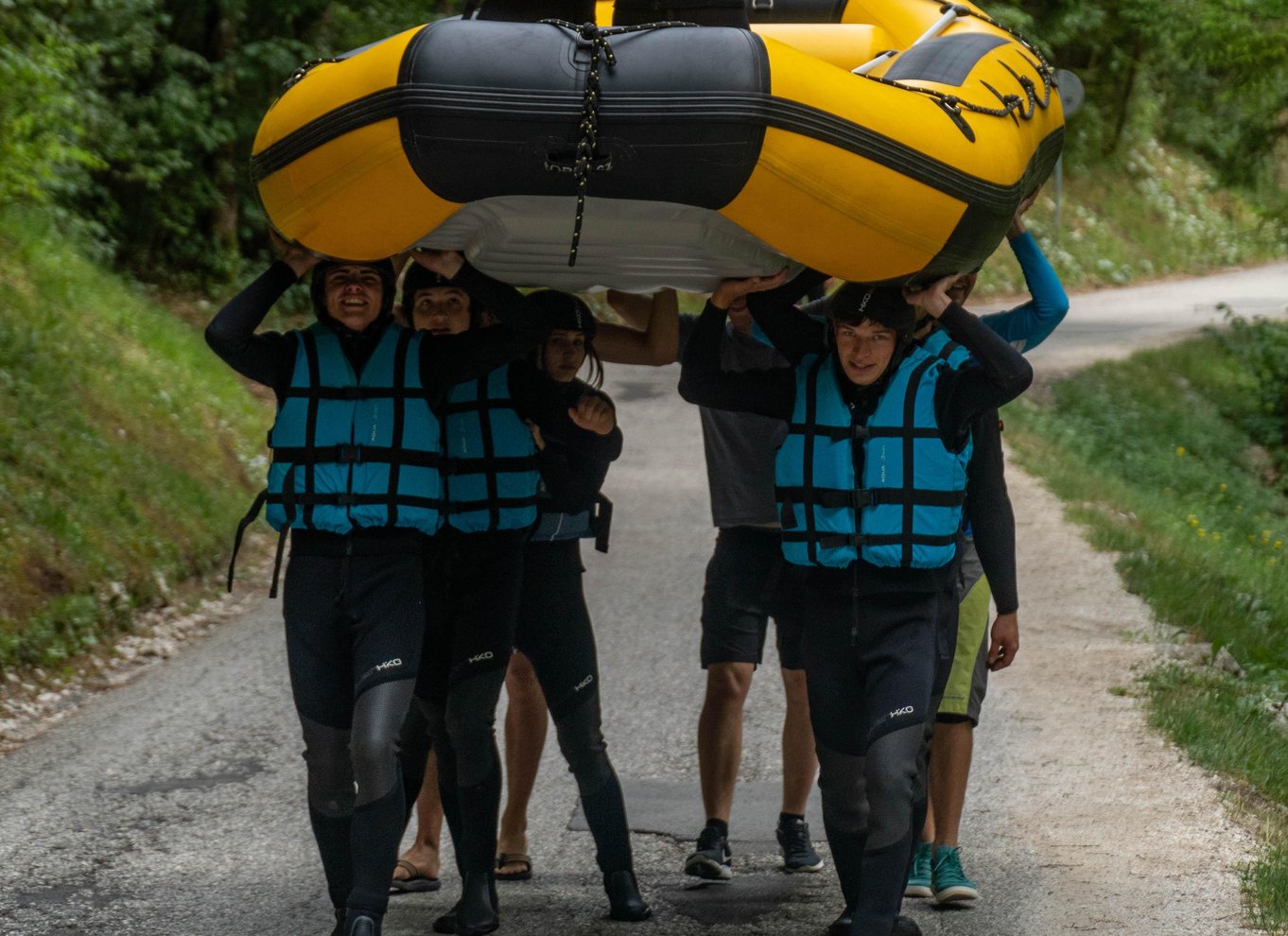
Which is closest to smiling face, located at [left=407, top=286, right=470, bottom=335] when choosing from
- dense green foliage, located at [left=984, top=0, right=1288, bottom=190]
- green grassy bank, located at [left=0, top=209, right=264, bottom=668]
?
green grassy bank, located at [left=0, top=209, right=264, bottom=668]

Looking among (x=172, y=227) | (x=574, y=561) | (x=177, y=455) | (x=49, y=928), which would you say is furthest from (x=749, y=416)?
(x=172, y=227)

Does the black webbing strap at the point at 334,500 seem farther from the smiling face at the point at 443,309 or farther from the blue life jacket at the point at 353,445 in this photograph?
the smiling face at the point at 443,309

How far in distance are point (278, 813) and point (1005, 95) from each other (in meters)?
3.26

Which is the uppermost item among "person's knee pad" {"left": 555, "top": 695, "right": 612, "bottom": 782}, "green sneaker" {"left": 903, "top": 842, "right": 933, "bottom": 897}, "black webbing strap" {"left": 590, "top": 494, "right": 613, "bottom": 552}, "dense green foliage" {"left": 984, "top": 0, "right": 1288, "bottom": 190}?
"dense green foliage" {"left": 984, "top": 0, "right": 1288, "bottom": 190}

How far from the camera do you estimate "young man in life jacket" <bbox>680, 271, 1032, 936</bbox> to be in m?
3.63

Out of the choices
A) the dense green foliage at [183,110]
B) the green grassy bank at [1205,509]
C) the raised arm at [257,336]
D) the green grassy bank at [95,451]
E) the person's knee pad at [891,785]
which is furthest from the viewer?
the dense green foliage at [183,110]

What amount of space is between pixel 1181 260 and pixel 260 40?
59.1 ft

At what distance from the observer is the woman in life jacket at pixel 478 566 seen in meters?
4.13

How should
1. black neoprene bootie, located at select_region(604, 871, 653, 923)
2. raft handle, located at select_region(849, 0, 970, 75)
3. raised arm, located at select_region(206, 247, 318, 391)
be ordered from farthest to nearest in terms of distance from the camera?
black neoprene bootie, located at select_region(604, 871, 653, 923) < raft handle, located at select_region(849, 0, 970, 75) < raised arm, located at select_region(206, 247, 318, 391)

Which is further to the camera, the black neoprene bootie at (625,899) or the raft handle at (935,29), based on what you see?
the black neoprene bootie at (625,899)

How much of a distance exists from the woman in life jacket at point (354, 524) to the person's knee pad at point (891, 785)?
110cm

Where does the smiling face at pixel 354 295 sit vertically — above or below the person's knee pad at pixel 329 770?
above

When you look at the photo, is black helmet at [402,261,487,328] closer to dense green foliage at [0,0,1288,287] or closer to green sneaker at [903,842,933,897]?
green sneaker at [903,842,933,897]

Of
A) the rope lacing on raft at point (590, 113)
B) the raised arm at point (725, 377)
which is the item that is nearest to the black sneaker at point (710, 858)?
the raised arm at point (725, 377)
